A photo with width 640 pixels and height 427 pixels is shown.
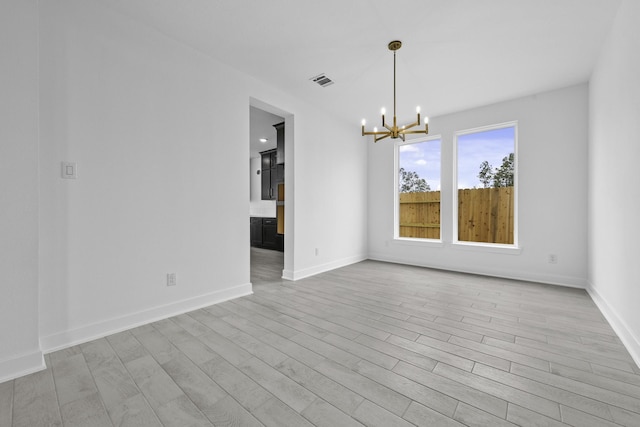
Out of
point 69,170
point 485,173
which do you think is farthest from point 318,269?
point 69,170

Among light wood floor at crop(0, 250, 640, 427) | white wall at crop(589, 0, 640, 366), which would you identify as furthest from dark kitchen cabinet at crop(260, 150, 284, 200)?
white wall at crop(589, 0, 640, 366)

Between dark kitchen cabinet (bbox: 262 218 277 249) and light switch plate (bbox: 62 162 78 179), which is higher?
light switch plate (bbox: 62 162 78 179)

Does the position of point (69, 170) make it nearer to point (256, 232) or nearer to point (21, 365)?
point (21, 365)

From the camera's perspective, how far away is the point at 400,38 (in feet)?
8.90

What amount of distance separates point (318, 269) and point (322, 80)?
2838mm

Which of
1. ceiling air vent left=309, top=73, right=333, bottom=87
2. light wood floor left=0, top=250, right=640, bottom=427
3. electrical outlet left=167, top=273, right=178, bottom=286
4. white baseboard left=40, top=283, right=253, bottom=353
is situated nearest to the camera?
light wood floor left=0, top=250, right=640, bottom=427

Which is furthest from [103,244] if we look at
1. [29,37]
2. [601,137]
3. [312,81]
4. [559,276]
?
[559,276]

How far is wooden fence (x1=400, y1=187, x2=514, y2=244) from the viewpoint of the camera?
176 inches

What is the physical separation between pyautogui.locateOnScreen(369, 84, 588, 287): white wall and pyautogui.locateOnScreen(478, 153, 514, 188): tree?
22 cm

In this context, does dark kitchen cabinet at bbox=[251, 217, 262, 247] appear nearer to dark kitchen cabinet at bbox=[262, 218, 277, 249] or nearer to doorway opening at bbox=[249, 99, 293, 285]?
doorway opening at bbox=[249, 99, 293, 285]

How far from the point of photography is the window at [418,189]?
16.8 ft

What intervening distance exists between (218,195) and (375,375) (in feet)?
7.82

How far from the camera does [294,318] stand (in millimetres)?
2641

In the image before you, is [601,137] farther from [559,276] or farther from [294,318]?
[294,318]
